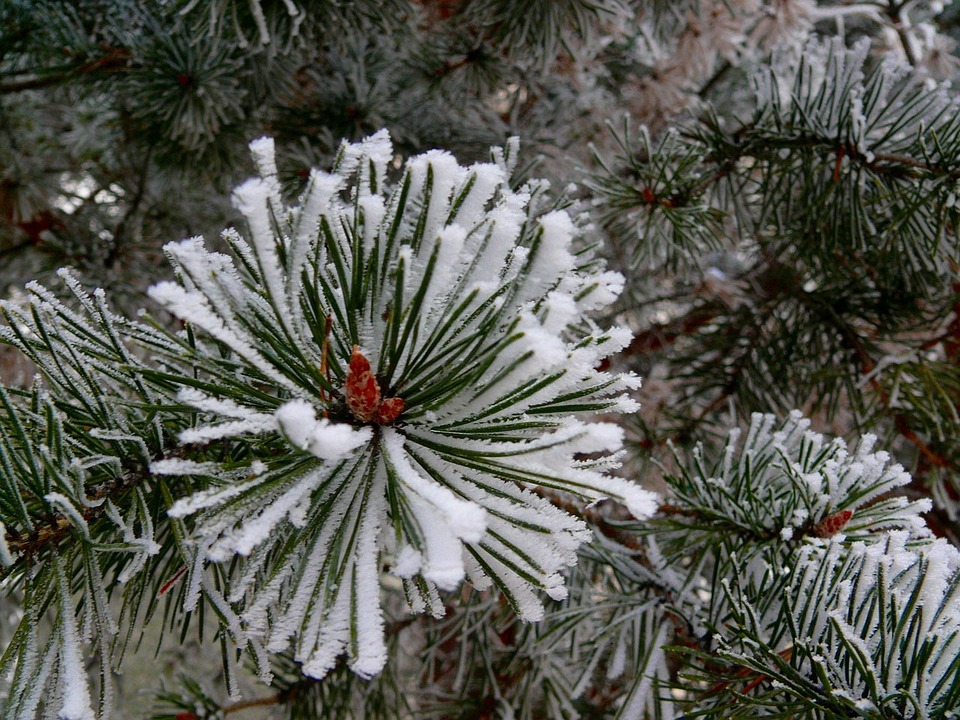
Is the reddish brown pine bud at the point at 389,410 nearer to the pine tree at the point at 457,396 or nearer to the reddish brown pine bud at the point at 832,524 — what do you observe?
the pine tree at the point at 457,396

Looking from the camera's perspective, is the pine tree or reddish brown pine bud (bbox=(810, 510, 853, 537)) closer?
the pine tree

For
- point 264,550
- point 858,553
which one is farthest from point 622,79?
point 264,550

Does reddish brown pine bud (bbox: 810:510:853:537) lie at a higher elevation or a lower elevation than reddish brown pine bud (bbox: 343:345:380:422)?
lower

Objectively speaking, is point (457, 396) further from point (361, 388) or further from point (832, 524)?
point (832, 524)

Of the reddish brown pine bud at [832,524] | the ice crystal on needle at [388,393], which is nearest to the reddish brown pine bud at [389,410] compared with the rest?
the ice crystal on needle at [388,393]

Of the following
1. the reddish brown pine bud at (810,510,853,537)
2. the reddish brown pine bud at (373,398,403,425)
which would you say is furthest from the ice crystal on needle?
the reddish brown pine bud at (810,510,853,537)

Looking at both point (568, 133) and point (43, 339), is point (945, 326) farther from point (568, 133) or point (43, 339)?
point (43, 339)

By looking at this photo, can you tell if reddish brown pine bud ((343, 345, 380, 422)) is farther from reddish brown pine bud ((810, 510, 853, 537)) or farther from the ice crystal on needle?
reddish brown pine bud ((810, 510, 853, 537))
